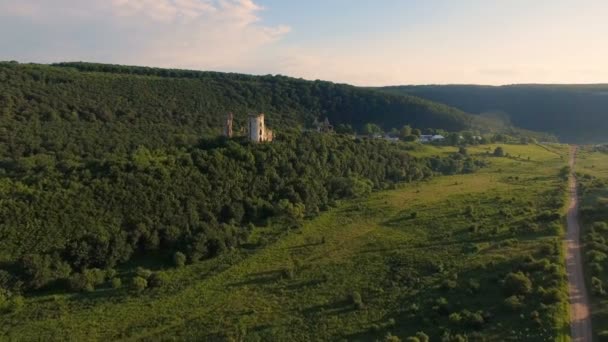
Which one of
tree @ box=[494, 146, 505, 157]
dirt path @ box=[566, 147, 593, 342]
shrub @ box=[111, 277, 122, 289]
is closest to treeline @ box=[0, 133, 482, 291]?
shrub @ box=[111, 277, 122, 289]

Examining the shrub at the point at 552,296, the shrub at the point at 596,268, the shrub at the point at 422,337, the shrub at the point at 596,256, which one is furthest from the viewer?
the shrub at the point at 596,256

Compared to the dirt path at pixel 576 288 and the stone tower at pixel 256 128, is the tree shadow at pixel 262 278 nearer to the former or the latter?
the dirt path at pixel 576 288

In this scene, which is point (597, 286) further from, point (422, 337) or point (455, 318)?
point (422, 337)

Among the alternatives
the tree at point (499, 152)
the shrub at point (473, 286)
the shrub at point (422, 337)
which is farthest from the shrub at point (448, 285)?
the tree at point (499, 152)

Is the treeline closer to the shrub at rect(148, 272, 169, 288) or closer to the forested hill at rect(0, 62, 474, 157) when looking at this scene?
the shrub at rect(148, 272, 169, 288)

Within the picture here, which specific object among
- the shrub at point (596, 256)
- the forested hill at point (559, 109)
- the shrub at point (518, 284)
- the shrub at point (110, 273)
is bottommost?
the shrub at point (110, 273)
